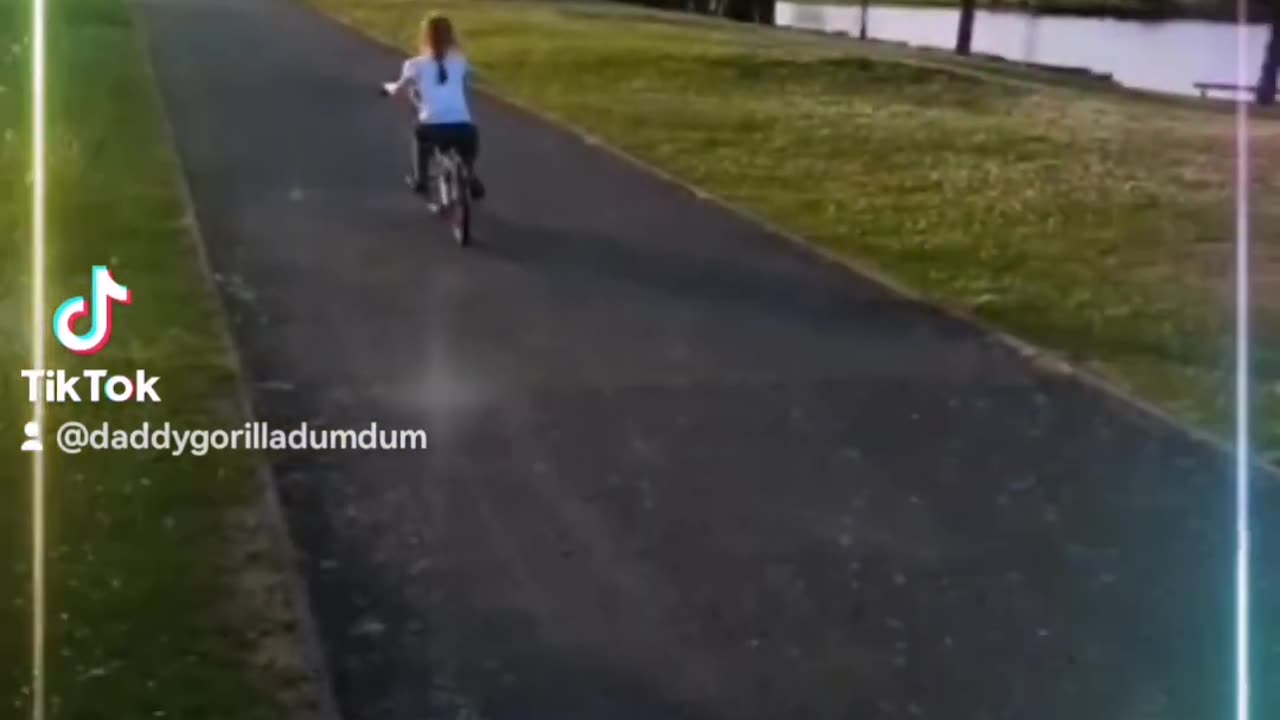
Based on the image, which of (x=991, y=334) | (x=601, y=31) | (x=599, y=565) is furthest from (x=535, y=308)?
(x=601, y=31)

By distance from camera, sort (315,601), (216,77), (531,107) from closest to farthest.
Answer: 1. (315,601)
2. (216,77)
3. (531,107)

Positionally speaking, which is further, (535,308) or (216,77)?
(216,77)

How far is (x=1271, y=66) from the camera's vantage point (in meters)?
19.0

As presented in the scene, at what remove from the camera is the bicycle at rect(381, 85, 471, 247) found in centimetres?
753

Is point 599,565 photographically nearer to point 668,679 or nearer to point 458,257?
point 668,679

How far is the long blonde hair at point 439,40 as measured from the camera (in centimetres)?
741

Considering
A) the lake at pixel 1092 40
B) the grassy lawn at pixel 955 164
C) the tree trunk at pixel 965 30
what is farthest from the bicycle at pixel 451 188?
the tree trunk at pixel 965 30

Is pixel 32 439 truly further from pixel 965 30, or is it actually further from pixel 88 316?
pixel 965 30

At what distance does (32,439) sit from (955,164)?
7.74 m

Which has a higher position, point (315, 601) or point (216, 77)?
point (216, 77)

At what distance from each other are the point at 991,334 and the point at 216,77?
162 inches

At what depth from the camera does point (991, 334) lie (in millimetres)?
6410

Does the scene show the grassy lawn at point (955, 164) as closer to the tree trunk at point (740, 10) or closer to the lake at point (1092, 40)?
the tree trunk at point (740, 10)

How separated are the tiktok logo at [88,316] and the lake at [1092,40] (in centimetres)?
1024
